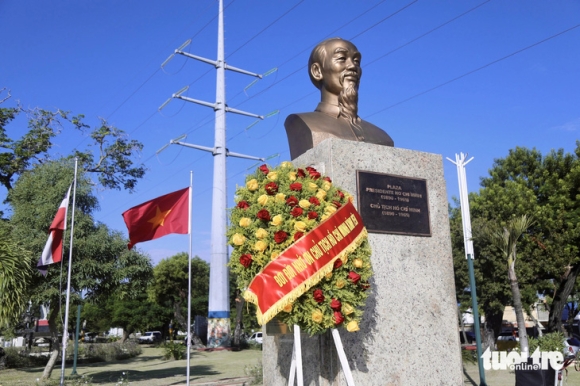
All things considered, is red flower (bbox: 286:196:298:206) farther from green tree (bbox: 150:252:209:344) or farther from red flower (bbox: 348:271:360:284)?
green tree (bbox: 150:252:209:344)

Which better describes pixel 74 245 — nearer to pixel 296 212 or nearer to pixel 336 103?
pixel 336 103

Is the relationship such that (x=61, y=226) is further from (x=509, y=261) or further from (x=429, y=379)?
(x=509, y=261)

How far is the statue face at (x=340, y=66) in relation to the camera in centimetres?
750

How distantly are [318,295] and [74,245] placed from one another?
11510 mm

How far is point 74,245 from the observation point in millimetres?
14336

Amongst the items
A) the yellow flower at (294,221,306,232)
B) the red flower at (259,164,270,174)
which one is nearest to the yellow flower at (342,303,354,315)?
the yellow flower at (294,221,306,232)

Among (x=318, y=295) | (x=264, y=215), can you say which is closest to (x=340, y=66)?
(x=264, y=215)

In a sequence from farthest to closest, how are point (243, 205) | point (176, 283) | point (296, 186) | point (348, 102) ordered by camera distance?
1. point (176, 283)
2. point (348, 102)
3. point (243, 205)
4. point (296, 186)

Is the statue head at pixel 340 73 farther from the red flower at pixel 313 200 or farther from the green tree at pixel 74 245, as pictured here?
the green tree at pixel 74 245

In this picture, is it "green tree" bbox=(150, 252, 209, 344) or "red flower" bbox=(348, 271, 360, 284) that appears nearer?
"red flower" bbox=(348, 271, 360, 284)

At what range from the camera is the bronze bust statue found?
23.6 ft

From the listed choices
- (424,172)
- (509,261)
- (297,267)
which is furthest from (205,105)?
(297,267)

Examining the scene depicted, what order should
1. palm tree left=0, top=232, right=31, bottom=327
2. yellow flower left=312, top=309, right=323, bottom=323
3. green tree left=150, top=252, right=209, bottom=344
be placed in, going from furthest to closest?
green tree left=150, top=252, right=209, bottom=344 → palm tree left=0, top=232, right=31, bottom=327 → yellow flower left=312, top=309, right=323, bottom=323

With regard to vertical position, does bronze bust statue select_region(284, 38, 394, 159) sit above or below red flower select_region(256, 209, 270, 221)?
above
